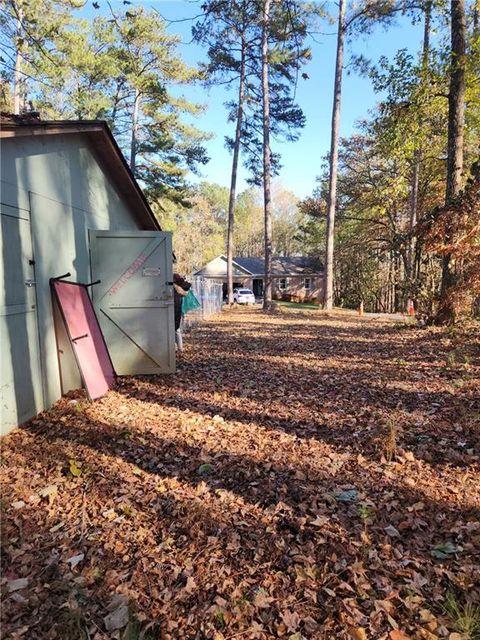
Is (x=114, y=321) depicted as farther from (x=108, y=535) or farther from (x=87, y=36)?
(x=87, y=36)

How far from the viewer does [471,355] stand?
302 inches

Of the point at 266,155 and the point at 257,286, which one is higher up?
the point at 266,155

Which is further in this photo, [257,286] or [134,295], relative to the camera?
[257,286]

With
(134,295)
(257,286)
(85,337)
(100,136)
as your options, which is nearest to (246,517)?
(85,337)

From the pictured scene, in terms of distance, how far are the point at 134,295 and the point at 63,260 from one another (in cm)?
134

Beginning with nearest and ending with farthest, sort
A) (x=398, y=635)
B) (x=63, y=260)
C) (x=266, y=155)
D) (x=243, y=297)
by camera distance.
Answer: (x=398, y=635)
(x=63, y=260)
(x=266, y=155)
(x=243, y=297)

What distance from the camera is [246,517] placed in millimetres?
3037

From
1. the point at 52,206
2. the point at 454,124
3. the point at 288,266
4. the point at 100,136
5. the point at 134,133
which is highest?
the point at 134,133

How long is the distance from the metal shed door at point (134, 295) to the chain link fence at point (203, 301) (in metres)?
5.98

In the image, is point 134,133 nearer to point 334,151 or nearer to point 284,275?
point 334,151

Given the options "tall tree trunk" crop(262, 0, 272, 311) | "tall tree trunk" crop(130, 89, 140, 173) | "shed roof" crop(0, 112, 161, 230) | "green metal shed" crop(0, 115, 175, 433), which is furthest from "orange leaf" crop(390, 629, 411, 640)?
"tall tree trunk" crop(130, 89, 140, 173)

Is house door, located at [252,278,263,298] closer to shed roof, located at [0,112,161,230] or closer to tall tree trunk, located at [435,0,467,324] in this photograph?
tall tree trunk, located at [435,0,467,324]

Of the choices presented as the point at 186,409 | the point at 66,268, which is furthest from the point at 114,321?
the point at 186,409

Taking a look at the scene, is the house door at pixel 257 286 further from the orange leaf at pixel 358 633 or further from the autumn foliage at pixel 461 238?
the orange leaf at pixel 358 633
